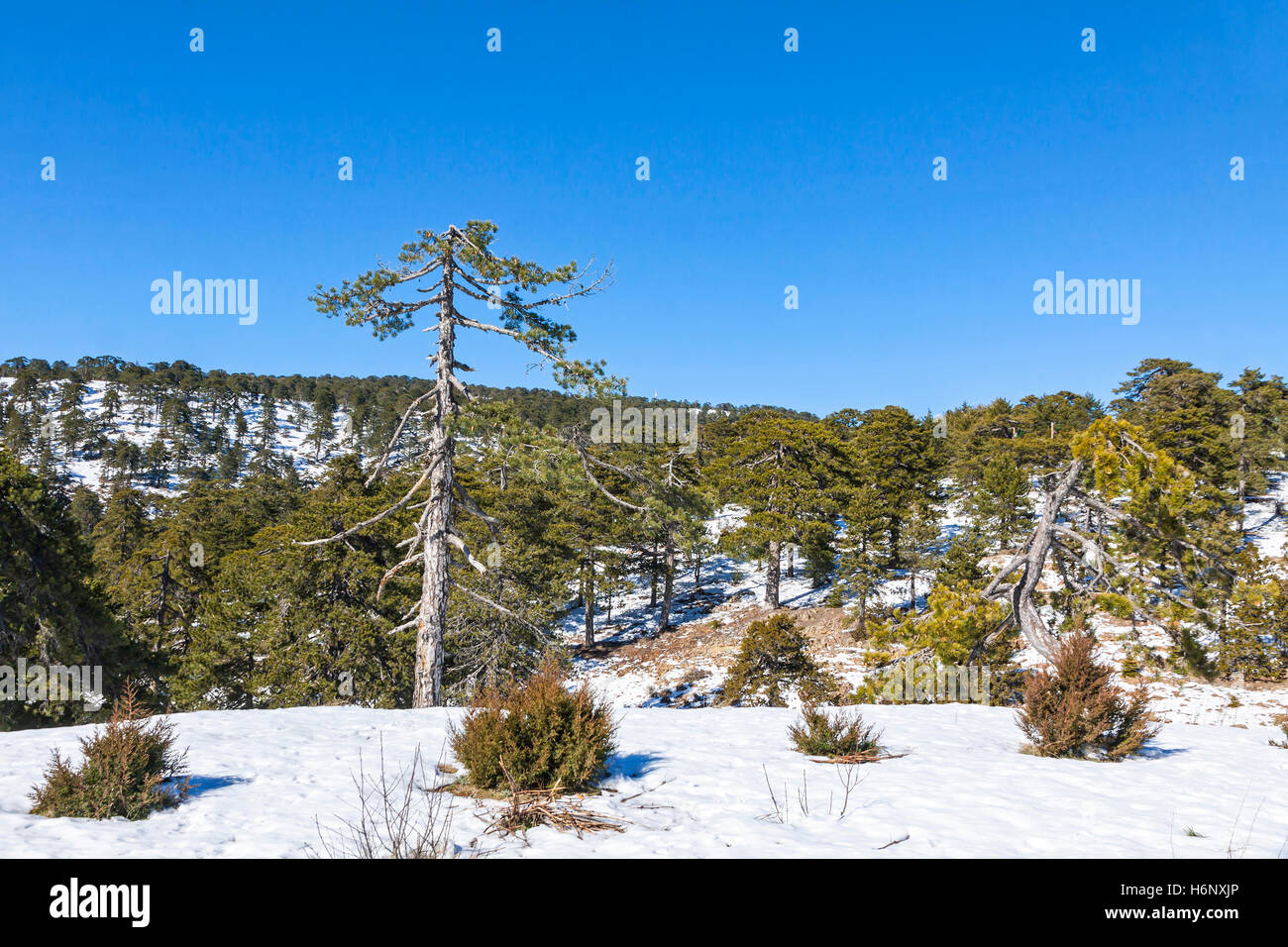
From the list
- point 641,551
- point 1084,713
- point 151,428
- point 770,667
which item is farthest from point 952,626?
point 151,428

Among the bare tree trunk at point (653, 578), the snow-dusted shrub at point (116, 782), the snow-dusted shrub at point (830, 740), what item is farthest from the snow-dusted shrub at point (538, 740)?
the bare tree trunk at point (653, 578)

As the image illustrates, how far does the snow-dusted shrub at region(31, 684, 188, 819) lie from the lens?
14.7 ft

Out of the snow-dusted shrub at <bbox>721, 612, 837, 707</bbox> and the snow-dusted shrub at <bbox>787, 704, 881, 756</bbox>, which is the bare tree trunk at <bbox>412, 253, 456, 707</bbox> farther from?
the snow-dusted shrub at <bbox>721, 612, 837, 707</bbox>

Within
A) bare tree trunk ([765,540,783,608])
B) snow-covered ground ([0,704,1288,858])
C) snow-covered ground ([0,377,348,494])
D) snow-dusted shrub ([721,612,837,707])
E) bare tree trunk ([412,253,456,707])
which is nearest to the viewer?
snow-covered ground ([0,704,1288,858])

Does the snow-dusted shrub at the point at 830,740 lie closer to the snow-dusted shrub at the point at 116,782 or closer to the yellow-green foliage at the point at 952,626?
the yellow-green foliage at the point at 952,626

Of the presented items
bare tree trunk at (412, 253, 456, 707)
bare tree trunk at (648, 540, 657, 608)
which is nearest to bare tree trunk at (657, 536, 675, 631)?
bare tree trunk at (648, 540, 657, 608)

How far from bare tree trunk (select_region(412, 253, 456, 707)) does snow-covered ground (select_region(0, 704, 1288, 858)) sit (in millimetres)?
3689

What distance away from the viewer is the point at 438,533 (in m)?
12.5

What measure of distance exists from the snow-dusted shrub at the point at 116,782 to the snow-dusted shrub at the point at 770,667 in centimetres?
1604

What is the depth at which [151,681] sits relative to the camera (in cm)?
1906

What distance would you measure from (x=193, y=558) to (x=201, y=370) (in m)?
163

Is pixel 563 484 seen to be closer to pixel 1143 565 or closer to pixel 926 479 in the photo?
pixel 1143 565

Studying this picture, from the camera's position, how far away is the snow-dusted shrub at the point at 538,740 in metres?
5.37

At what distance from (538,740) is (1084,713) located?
629 cm
